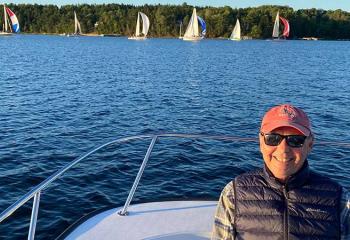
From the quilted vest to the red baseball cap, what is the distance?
0.26m

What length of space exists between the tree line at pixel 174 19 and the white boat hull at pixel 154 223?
142 m

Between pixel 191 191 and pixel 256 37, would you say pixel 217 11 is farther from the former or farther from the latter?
pixel 191 191

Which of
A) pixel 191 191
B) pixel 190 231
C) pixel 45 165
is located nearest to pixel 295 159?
pixel 190 231

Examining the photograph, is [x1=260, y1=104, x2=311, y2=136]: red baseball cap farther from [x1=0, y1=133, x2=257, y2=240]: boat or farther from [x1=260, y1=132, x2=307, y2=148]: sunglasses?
[x1=0, y1=133, x2=257, y2=240]: boat

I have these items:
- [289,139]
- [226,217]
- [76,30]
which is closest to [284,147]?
[289,139]

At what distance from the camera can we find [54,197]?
10.1 metres

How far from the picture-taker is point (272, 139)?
2.71 metres

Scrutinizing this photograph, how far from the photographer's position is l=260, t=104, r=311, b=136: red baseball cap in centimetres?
265

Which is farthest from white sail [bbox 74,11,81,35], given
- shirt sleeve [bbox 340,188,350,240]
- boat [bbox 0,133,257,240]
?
shirt sleeve [bbox 340,188,350,240]

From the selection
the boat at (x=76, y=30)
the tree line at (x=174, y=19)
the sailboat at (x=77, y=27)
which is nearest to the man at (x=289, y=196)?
the tree line at (x=174, y=19)

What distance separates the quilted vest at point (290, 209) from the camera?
8.73ft

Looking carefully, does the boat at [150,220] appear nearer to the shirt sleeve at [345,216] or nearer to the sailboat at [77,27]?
the shirt sleeve at [345,216]

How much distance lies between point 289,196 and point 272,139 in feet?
1.19

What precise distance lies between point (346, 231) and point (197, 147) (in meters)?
11.6
